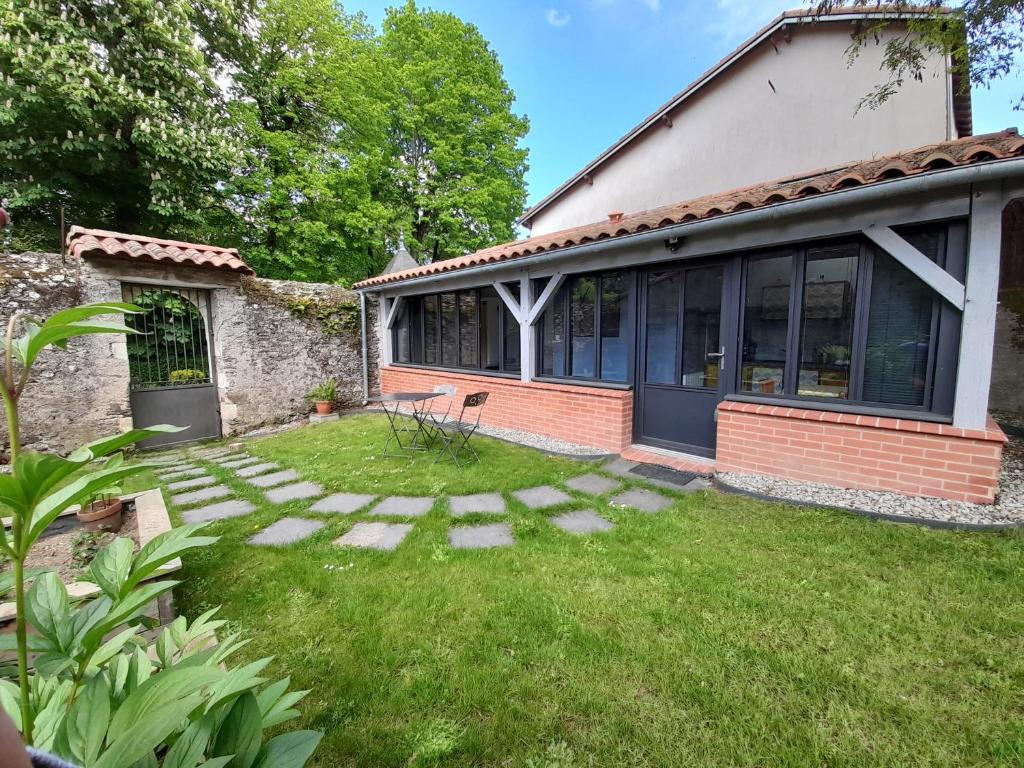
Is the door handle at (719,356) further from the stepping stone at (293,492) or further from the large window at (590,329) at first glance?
the stepping stone at (293,492)

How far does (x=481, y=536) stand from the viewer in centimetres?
307

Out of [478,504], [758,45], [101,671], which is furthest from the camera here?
[758,45]

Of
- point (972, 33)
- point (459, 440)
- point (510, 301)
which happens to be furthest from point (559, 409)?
point (972, 33)

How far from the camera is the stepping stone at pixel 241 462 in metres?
4.95

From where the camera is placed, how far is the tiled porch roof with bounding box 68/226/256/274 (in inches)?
199

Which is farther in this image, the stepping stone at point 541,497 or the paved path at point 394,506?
the stepping stone at point 541,497

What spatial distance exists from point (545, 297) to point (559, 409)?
5.08 ft

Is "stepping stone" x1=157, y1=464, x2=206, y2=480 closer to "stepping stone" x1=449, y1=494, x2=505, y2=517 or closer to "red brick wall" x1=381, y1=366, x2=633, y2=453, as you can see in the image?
"stepping stone" x1=449, y1=494, x2=505, y2=517

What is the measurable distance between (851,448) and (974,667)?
2082 mm

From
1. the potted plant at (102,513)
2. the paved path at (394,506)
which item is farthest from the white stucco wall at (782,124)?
the potted plant at (102,513)

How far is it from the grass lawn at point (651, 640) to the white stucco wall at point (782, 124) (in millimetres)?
5321

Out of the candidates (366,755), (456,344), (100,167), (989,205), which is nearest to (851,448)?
(989,205)

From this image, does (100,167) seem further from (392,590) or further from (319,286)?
(392,590)

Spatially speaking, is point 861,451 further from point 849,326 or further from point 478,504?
point 478,504
